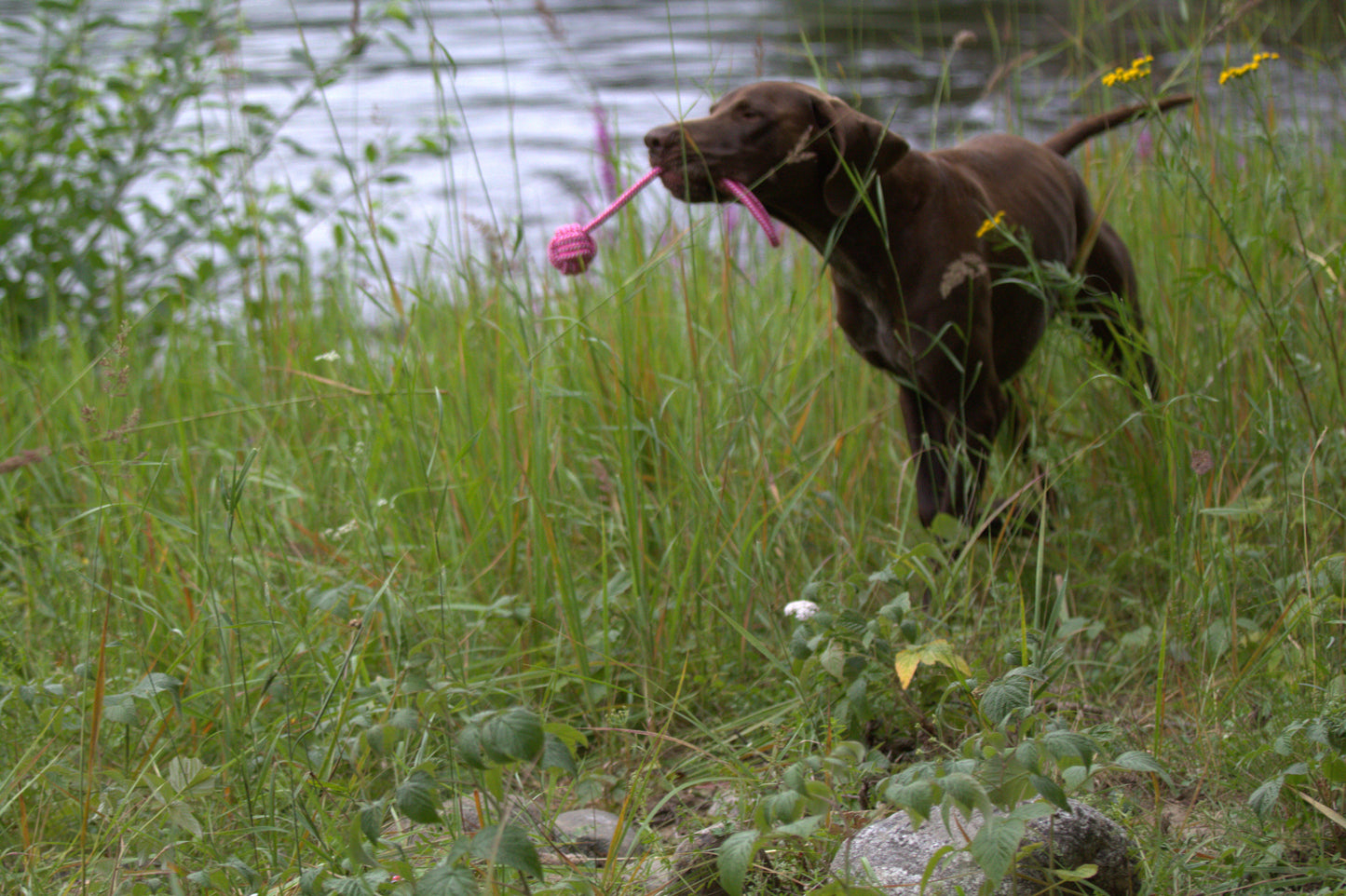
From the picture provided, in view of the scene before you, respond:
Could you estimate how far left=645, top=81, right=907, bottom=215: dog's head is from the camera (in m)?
2.23

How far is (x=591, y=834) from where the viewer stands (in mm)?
1797

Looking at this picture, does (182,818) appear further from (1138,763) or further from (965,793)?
(1138,763)

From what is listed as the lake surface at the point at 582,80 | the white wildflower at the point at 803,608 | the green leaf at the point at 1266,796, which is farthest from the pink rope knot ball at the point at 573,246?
the lake surface at the point at 582,80

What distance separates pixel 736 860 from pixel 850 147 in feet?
4.75

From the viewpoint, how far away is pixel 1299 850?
1573 mm

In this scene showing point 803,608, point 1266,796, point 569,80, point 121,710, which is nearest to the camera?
point 1266,796

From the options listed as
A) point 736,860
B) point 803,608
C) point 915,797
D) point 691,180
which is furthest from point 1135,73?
point 736,860

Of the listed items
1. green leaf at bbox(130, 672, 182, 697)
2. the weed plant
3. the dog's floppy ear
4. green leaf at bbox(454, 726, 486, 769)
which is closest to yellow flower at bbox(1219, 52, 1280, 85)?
the weed plant

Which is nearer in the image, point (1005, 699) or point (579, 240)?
point (1005, 699)

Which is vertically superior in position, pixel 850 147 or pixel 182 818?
pixel 850 147

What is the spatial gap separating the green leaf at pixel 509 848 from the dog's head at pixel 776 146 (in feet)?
4.24

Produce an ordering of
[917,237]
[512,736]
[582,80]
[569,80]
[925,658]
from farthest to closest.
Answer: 1. [582,80]
2. [569,80]
3. [917,237]
4. [925,658]
5. [512,736]

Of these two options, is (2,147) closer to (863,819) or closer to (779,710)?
(779,710)

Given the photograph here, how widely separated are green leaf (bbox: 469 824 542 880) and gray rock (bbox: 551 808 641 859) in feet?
1.60
